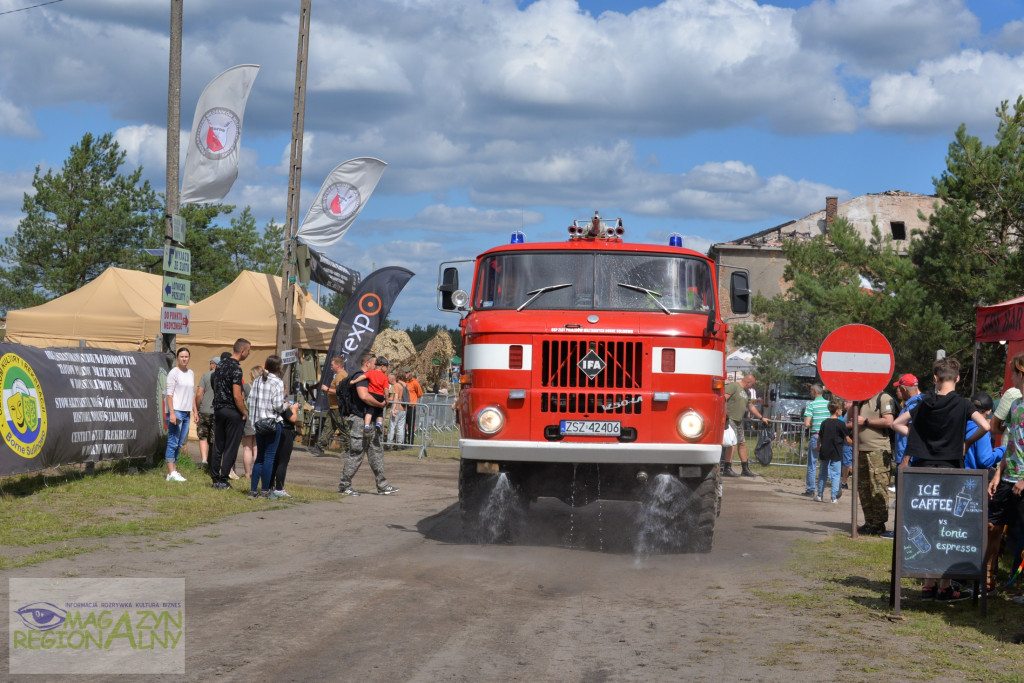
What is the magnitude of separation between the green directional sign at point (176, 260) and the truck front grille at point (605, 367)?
7.90 meters

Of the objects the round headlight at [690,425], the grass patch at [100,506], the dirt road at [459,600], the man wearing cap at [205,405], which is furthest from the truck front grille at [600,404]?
the man wearing cap at [205,405]

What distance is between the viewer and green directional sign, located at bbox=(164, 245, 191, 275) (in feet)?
52.6

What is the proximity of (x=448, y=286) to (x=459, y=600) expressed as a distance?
183 inches

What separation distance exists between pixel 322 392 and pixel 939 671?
17.9 metres

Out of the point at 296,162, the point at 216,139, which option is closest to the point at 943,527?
the point at 216,139

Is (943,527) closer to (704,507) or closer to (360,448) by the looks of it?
(704,507)

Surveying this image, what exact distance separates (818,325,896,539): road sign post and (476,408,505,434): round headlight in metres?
3.83

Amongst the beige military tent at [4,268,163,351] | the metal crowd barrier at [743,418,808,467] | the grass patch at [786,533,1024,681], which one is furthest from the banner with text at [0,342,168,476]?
the metal crowd barrier at [743,418,808,467]

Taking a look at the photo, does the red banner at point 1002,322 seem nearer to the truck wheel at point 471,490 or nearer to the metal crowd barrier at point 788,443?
the truck wheel at point 471,490

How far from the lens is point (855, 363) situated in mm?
11828

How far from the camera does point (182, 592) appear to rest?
775cm

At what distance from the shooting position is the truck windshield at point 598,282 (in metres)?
10.7
